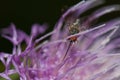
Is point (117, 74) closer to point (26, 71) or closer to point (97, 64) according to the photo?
point (97, 64)

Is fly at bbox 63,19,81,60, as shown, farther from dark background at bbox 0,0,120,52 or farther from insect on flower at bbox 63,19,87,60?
dark background at bbox 0,0,120,52

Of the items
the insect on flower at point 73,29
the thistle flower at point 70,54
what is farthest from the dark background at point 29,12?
the insect on flower at point 73,29

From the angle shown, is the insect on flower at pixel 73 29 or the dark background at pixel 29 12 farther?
the dark background at pixel 29 12

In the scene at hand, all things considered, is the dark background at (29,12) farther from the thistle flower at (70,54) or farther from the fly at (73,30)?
the fly at (73,30)

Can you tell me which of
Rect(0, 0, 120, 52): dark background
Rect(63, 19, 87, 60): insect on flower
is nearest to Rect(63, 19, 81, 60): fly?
Rect(63, 19, 87, 60): insect on flower

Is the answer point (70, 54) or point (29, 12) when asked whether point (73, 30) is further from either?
point (29, 12)

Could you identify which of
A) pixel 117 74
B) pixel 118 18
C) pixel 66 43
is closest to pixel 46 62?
pixel 66 43
